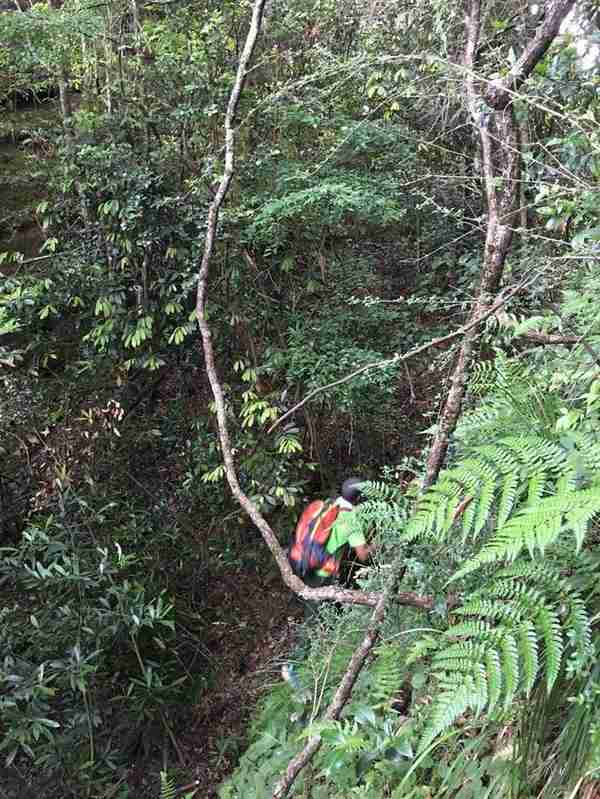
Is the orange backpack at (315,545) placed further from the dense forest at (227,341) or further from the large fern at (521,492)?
the large fern at (521,492)

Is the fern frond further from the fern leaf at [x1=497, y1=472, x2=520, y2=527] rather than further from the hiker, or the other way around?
the hiker

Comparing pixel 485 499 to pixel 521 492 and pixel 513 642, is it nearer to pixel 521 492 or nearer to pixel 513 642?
pixel 521 492

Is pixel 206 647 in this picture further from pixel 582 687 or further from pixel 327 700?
pixel 582 687

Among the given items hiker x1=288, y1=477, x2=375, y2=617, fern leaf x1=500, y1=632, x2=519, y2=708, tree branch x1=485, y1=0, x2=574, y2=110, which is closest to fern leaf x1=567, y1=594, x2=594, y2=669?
fern leaf x1=500, y1=632, x2=519, y2=708

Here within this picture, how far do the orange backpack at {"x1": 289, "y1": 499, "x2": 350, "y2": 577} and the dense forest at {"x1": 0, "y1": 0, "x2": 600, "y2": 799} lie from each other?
18 centimetres

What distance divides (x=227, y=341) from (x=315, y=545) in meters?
1.90

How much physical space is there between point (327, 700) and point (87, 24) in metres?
4.19

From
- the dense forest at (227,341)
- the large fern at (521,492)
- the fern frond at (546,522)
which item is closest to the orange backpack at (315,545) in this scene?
the dense forest at (227,341)

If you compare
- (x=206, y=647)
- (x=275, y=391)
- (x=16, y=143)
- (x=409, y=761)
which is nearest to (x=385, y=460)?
(x=275, y=391)

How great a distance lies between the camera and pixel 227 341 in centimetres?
439

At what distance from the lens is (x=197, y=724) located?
155 inches

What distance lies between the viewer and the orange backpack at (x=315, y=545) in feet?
9.87

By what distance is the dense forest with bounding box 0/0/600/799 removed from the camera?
2641 millimetres

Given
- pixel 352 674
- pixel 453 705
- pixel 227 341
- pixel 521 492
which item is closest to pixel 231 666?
pixel 227 341
